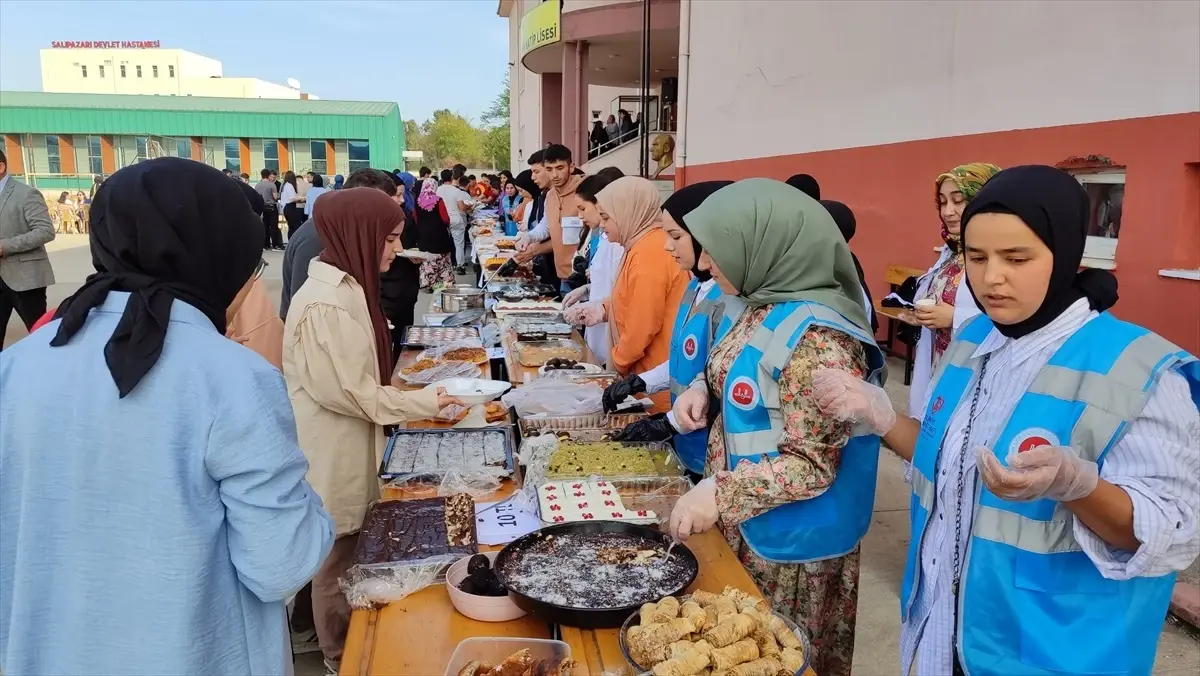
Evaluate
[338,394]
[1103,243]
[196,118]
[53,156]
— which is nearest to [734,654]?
[338,394]

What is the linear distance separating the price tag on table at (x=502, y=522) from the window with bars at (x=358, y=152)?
3530 centimetres

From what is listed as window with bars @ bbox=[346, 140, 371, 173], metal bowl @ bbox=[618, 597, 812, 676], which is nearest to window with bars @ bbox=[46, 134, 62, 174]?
window with bars @ bbox=[346, 140, 371, 173]

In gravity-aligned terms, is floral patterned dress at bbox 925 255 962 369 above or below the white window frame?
below

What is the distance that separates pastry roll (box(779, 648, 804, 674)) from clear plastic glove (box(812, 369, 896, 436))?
53 centimetres

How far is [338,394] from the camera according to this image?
258 cm

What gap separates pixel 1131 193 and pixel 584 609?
421 centimetres

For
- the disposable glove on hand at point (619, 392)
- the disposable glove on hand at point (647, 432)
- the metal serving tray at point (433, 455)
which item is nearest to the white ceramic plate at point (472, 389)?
the metal serving tray at point (433, 455)

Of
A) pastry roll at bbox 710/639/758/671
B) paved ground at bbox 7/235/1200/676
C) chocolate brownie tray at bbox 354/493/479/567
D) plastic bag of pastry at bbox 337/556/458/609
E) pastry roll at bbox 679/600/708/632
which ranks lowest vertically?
paved ground at bbox 7/235/1200/676

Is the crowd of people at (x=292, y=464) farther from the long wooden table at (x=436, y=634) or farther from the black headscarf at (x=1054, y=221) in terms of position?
the long wooden table at (x=436, y=634)

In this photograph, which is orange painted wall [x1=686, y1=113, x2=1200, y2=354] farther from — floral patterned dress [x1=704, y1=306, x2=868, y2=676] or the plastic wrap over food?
the plastic wrap over food

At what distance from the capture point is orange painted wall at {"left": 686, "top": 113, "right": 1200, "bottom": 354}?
3.99 metres

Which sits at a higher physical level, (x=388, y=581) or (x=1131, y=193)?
(x=1131, y=193)

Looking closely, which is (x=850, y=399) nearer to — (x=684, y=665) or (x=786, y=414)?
(x=786, y=414)

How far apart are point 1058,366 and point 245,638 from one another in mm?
1596
